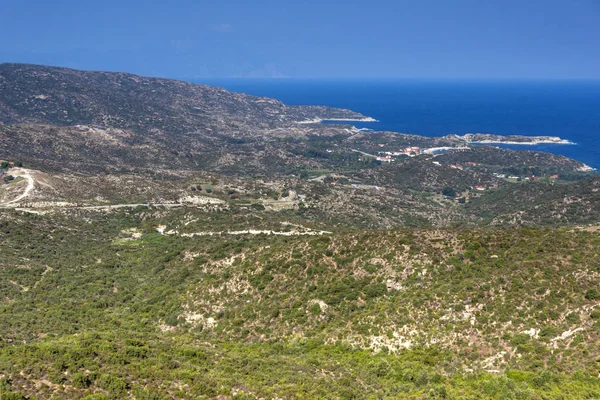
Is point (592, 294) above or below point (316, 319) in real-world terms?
above

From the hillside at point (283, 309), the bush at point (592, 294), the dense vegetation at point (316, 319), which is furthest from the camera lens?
the bush at point (592, 294)

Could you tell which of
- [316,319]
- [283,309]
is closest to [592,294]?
[316,319]

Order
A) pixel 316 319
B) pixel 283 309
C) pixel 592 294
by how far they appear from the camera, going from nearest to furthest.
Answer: pixel 592 294 → pixel 316 319 → pixel 283 309

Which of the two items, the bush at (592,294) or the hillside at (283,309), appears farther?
the bush at (592,294)

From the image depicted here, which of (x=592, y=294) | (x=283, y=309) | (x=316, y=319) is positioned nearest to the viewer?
(x=592, y=294)

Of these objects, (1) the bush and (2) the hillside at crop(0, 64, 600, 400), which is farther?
(1) the bush

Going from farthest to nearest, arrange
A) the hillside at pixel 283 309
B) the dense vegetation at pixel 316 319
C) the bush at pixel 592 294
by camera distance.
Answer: the bush at pixel 592 294
the hillside at pixel 283 309
the dense vegetation at pixel 316 319

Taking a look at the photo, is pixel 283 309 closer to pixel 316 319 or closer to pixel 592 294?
pixel 316 319

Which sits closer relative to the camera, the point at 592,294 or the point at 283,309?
the point at 592,294

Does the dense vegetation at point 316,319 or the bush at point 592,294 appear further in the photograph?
the bush at point 592,294

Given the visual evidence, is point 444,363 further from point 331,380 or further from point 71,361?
point 71,361

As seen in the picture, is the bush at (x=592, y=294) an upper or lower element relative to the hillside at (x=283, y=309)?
upper

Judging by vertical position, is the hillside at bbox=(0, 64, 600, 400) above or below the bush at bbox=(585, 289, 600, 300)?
below
